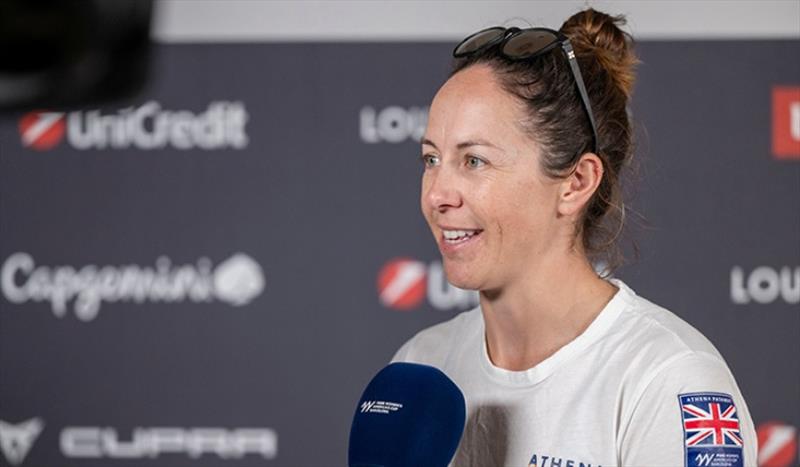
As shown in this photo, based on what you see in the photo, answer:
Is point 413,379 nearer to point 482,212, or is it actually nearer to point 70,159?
point 482,212

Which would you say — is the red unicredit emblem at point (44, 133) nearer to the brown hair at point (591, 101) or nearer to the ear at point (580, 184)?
the brown hair at point (591, 101)

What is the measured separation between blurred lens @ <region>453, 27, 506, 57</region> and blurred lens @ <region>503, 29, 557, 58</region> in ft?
0.09

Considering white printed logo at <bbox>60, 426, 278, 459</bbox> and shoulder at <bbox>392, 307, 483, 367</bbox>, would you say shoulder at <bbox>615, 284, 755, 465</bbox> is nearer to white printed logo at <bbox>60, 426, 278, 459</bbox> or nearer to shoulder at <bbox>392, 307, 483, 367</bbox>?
shoulder at <bbox>392, 307, 483, 367</bbox>

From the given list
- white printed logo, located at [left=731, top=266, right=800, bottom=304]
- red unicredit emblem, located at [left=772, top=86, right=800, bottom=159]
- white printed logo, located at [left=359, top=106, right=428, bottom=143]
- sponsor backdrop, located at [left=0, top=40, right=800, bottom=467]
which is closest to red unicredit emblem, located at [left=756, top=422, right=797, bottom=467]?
sponsor backdrop, located at [left=0, top=40, right=800, bottom=467]

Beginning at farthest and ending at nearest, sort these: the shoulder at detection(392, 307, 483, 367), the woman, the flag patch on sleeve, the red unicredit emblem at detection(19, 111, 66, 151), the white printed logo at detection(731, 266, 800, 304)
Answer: the red unicredit emblem at detection(19, 111, 66, 151) < the white printed logo at detection(731, 266, 800, 304) < the shoulder at detection(392, 307, 483, 367) < the woman < the flag patch on sleeve

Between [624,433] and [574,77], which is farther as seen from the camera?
[574,77]

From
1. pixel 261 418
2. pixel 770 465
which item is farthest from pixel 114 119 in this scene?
pixel 770 465

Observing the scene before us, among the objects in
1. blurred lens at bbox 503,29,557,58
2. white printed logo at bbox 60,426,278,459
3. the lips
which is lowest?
white printed logo at bbox 60,426,278,459

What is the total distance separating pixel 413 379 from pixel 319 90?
111cm

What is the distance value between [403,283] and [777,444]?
2.44 ft

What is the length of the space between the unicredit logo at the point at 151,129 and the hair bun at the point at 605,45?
1013 millimetres

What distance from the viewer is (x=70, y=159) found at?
235cm

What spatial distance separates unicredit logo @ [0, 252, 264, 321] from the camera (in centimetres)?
231

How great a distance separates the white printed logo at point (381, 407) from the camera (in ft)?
4.17
